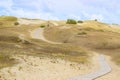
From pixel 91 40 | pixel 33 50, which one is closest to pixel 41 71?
pixel 33 50

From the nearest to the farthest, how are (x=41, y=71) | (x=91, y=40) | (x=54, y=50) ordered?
(x=41, y=71)
(x=54, y=50)
(x=91, y=40)

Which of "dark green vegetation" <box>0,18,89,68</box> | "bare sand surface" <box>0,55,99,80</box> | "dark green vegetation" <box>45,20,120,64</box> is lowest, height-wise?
"dark green vegetation" <box>45,20,120,64</box>

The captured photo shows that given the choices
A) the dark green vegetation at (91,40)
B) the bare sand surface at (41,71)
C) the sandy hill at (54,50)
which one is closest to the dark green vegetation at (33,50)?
the sandy hill at (54,50)

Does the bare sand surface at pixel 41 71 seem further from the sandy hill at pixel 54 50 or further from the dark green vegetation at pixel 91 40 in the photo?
the dark green vegetation at pixel 91 40

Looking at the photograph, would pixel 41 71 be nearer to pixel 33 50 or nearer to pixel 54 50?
pixel 33 50

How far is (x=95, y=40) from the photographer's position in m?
73.5

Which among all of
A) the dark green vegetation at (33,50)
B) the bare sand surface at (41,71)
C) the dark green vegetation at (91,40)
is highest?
the bare sand surface at (41,71)

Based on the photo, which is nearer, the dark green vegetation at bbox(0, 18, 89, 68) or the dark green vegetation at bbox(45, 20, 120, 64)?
the dark green vegetation at bbox(0, 18, 89, 68)

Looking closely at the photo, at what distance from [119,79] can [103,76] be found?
167 cm

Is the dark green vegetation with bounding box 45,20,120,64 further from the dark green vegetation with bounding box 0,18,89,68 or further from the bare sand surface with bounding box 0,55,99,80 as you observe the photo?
the bare sand surface with bounding box 0,55,99,80

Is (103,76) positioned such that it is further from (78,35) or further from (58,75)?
(78,35)

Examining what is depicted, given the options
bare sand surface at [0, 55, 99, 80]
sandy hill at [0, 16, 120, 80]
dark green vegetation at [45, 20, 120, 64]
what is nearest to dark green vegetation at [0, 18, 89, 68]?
sandy hill at [0, 16, 120, 80]

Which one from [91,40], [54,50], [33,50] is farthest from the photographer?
[91,40]

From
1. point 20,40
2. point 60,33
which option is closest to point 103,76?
point 20,40
